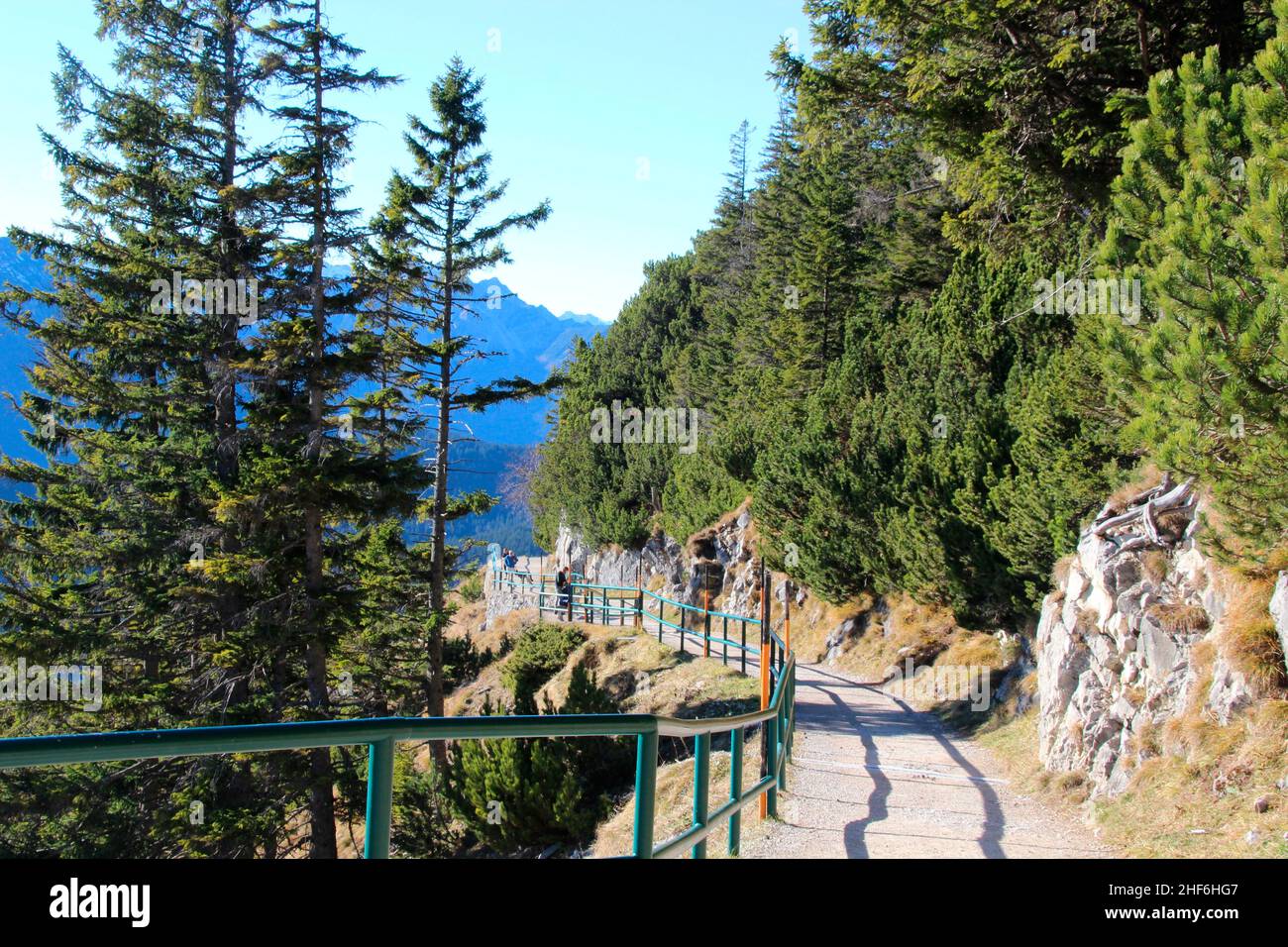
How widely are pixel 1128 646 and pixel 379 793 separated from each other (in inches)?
338

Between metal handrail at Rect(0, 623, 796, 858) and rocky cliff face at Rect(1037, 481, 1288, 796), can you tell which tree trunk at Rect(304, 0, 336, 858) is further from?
metal handrail at Rect(0, 623, 796, 858)

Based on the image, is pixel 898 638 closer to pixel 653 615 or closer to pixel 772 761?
pixel 653 615

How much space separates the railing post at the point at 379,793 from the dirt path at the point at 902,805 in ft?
15.6

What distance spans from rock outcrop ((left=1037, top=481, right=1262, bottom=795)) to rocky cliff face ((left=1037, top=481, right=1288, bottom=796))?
0.01 m

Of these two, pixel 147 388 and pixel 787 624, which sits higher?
pixel 147 388

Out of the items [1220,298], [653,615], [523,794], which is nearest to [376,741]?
[1220,298]

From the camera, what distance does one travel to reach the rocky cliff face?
7969 mm

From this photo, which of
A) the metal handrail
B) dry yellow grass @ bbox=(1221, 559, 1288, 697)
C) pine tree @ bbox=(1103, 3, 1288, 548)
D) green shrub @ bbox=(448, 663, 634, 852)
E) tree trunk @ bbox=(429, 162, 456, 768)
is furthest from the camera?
tree trunk @ bbox=(429, 162, 456, 768)

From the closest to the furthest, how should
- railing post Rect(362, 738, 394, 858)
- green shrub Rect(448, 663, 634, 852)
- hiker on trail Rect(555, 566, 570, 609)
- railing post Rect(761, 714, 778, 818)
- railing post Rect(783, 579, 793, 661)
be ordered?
railing post Rect(362, 738, 394, 858)
railing post Rect(761, 714, 778, 818)
green shrub Rect(448, 663, 634, 852)
railing post Rect(783, 579, 793, 661)
hiker on trail Rect(555, 566, 570, 609)

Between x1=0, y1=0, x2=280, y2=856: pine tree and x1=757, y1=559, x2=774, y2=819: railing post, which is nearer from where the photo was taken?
x1=757, y1=559, x2=774, y2=819: railing post

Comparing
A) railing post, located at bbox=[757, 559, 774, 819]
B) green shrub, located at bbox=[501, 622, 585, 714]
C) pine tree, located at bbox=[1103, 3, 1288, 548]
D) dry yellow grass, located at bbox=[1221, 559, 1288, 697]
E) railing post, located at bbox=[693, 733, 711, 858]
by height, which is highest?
pine tree, located at bbox=[1103, 3, 1288, 548]

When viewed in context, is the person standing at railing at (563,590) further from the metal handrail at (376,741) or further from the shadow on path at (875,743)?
the metal handrail at (376,741)

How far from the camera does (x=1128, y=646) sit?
9.21 metres

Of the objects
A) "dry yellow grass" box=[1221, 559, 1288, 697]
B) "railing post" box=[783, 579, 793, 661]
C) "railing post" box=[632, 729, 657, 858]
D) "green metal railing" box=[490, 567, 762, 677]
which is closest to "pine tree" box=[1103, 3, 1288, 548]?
"dry yellow grass" box=[1221, 559, 1288, 697]
